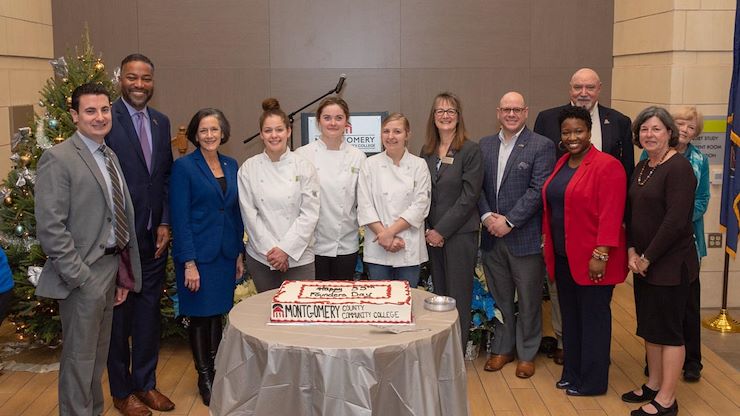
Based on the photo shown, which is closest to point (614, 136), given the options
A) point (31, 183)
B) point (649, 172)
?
point (649, 172)

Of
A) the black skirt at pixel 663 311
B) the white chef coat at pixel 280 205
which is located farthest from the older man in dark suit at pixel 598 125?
the white chef coat at pixel 280 205

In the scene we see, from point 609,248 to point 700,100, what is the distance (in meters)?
2.57

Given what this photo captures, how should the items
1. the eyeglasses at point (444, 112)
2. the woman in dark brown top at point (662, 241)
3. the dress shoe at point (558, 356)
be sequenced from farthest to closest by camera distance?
the dress shoe at point (558, 356) < the eyeglasses at point (444, 112) < the woman in dark brown top at point (662, 241)

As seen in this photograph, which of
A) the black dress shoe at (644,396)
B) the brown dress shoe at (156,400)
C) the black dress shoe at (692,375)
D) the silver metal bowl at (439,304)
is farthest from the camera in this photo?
the black dress shoe at (692,375)

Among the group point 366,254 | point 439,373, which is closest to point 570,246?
point 366,254

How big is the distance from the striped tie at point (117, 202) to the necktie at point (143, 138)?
1.47 feet

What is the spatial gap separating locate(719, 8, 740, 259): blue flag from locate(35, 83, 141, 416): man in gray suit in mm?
4127

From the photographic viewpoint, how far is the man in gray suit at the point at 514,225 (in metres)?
4.58

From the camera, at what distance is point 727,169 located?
18.7 feet

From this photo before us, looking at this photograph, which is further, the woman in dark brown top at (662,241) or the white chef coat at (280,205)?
the white chef coat at (280,205)

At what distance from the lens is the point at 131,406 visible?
13.7 ft

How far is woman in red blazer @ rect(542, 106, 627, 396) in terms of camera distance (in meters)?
4.10

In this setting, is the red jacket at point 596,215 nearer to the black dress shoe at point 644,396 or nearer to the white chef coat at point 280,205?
the black dress shoe at point 644,396

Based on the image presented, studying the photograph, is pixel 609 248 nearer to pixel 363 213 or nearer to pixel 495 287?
pixel 495 287
